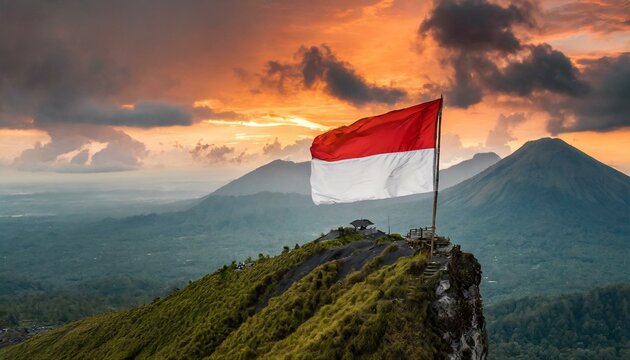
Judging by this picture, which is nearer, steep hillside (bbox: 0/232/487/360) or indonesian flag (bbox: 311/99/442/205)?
steep hillside (bbox: 0/232/487/360)

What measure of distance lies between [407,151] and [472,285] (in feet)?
38.5

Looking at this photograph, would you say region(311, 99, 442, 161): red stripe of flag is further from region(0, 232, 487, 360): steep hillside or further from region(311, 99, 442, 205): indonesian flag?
region(0, 232, 487, 360): steep hillside

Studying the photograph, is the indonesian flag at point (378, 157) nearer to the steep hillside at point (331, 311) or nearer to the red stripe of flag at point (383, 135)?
the red stripe of flag at point (383, 135)

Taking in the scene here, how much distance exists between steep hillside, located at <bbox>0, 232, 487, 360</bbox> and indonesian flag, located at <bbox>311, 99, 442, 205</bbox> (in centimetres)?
661

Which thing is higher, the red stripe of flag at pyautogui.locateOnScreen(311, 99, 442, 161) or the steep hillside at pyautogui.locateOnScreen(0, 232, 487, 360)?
the red stripe of flag at pyautogui.locateOnScreen(311, 99, 442, 161)

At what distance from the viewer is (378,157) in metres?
29.0

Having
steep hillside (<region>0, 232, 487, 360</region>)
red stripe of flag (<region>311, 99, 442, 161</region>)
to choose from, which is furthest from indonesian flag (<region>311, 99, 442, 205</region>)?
steep hillside (<region>0, 232, 487, 360</region>)

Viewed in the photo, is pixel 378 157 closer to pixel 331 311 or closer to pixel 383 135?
pixel 383 135

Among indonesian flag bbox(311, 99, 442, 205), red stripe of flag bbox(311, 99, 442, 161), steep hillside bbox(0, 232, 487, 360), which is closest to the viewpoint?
steep hillside bbox(0, 232, 487, 360)

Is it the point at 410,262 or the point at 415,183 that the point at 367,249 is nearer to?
the point at 410,262

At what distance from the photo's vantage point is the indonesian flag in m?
27.6

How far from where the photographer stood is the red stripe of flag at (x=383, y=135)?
1096 inches

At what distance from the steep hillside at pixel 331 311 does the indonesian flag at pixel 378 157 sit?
6.61 meters

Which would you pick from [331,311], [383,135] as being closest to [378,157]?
[383,135]
